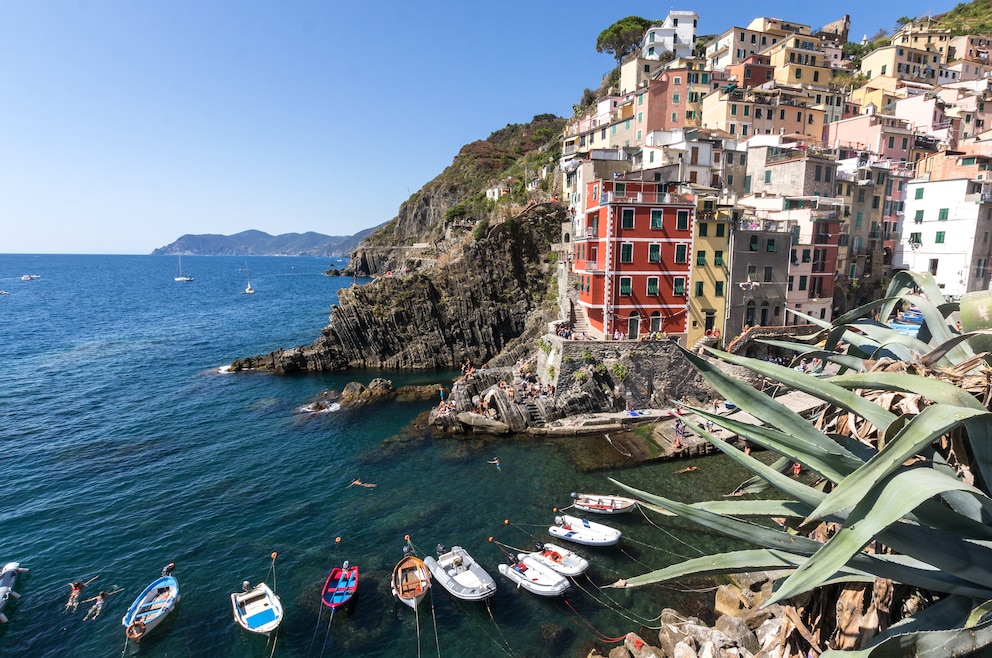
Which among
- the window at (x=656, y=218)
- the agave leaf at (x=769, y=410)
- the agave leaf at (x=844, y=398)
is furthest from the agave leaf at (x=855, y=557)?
the window at (x=656, y=218)

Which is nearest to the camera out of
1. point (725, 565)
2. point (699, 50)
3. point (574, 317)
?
point (725, 565)

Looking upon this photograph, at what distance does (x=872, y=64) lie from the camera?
→ 246 ft

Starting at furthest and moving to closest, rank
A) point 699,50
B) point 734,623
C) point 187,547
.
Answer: point 699,50, point 187,547, point 734,623

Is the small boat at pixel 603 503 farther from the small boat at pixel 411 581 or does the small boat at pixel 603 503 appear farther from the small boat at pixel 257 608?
the small boat at pixel 257 608

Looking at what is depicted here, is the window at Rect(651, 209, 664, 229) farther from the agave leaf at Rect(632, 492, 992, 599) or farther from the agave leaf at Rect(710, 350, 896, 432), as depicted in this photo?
the agave leaf at Rect(632, 492, 992, 599)

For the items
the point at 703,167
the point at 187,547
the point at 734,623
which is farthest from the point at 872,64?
the point at 187,547

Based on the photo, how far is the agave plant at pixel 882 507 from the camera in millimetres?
2801

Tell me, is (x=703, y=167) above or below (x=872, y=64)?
below

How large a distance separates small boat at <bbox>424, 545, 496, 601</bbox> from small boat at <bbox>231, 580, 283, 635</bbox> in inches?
248

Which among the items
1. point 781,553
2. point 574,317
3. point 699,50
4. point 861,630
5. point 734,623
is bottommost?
point 734,623

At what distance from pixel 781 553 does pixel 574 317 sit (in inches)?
1547

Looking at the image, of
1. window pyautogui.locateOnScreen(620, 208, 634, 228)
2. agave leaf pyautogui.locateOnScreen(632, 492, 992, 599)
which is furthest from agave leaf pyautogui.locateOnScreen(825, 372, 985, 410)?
window pyautogui.locateOnScreen(620, 208, 634, 228)

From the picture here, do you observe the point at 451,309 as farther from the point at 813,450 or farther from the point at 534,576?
the point at 813,450

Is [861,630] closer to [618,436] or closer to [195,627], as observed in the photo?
[195,627]
